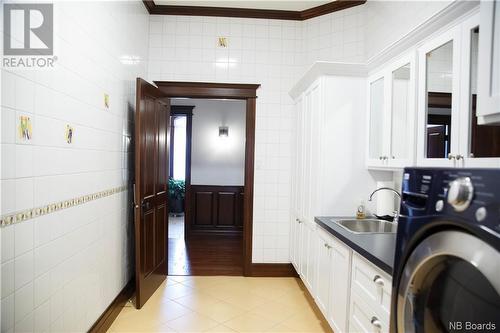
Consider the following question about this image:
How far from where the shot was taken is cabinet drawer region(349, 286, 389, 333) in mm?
1456

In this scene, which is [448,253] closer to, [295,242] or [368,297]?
[368,297]

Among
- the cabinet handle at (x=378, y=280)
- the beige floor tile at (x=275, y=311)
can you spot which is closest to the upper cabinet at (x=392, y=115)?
the cabinet handle at (x=378, y=280)

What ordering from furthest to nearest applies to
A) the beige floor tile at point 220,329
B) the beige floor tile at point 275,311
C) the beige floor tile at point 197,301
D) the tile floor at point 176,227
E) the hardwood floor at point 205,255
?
the tile floor at point 176,227 → the hardwood floor at point 205,255 → the beige floor tile at point 197,301 → the beige floor tile at point 275,311 → the beige floor tile at point 220,329

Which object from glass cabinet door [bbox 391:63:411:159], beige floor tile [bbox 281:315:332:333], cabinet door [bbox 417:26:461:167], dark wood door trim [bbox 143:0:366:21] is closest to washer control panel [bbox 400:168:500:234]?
cabinet door [bbox 417:26:461:167]

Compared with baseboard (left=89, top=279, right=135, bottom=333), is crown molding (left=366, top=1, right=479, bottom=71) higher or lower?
higher

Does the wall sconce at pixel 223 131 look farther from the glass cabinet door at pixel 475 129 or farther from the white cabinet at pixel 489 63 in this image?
the white cabinet at pixel 489 63

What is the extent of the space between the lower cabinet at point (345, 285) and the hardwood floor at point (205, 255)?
→ 1.43 meters

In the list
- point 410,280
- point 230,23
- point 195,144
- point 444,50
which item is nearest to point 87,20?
point 230,23

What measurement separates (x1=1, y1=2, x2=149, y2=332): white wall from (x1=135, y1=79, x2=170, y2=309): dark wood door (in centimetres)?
18

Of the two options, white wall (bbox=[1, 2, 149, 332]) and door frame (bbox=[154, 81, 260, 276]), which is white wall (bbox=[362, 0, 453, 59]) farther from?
white wall (bbox=[1, 2, 149, 332])

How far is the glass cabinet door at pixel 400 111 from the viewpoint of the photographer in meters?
1.97

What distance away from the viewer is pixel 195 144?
593 centimetres
